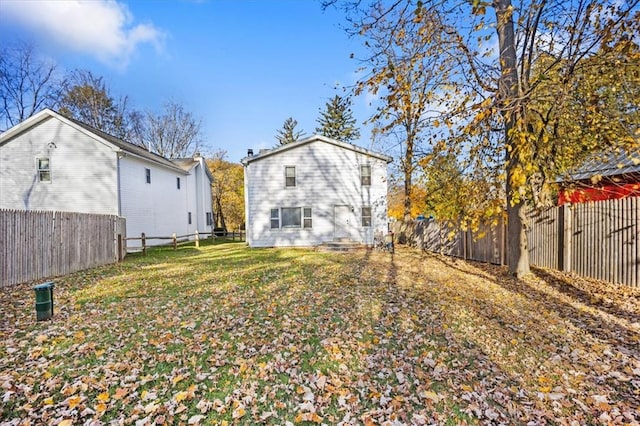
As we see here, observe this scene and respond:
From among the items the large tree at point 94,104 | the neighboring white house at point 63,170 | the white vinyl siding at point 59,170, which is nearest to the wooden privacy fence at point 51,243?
the neighboring white house at point 63,170

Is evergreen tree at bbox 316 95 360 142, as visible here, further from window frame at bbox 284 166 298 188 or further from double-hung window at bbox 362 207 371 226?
double-hung window at bbox 362 207 371 226

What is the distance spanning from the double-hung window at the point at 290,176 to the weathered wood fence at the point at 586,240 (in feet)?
33.6

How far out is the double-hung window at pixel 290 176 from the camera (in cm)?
1839

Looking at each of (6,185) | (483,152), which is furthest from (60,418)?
(6,185)

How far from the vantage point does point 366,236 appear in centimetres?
1855

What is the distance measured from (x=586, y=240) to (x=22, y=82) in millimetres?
38497

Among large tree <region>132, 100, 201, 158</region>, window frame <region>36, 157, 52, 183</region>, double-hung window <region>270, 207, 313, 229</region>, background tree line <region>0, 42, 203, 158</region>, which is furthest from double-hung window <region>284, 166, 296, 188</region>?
large tree <region>132, 100, 201, 158</region>

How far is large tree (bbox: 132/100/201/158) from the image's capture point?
3566 cm

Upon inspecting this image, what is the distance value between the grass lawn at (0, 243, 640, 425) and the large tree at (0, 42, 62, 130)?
1115 inches

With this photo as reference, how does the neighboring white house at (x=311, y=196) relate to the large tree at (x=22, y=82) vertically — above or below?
below

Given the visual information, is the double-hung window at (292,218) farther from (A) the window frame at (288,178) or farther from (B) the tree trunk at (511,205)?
(B) the tree trunk at (511,205)

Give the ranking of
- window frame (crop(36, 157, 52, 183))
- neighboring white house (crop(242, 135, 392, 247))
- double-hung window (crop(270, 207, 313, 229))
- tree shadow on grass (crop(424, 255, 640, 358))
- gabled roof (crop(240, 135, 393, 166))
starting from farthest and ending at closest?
double-hung window (crop(270, 207, 313, 229)) < neighboring white house (crop(242, 135, 392, 247)) < gabled roof (crop(240, 135, 393, 166)) < window frame (crop(36, 157, 52, 183)) < tree shadow on grass (crop(424, 255, 640, 358))

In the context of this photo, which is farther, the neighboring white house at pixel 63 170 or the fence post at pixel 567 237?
the neighboring white house at pixel 63 170

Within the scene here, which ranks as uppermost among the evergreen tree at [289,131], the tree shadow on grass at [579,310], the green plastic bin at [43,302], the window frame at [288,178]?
the evergreen tree at [289,131]
